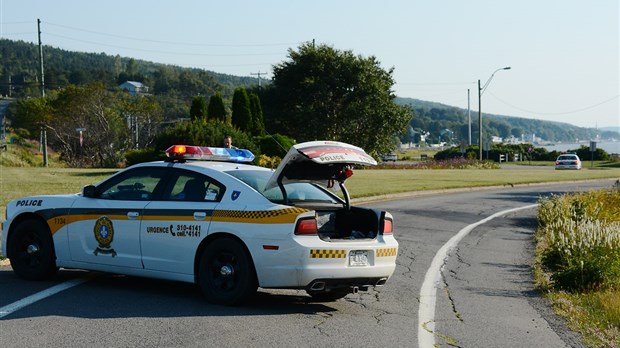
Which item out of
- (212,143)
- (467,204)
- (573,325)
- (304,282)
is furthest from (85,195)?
(212,143)

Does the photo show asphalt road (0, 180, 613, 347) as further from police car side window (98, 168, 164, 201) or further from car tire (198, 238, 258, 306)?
police car side window (98, 168, 164, 201)

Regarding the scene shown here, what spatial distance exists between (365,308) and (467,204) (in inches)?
685

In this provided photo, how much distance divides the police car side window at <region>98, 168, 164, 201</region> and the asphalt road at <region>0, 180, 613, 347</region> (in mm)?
1055

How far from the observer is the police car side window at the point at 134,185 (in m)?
9.62

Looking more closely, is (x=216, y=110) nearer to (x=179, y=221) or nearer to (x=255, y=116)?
(x=255, y=116)

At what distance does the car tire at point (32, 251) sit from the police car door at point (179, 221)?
1.44 m

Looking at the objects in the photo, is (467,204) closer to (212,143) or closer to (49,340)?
(212,143)

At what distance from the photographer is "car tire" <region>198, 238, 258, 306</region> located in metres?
8.62

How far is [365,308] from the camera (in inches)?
359

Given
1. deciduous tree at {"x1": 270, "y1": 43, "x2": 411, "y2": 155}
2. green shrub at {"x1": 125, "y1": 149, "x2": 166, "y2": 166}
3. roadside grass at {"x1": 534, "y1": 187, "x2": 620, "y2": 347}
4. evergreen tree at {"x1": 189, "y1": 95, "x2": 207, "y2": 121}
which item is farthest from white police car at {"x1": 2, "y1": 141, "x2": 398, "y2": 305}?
deciduous tree at {"x1": 270, "y1": 43, "x2": 411, "y2": 155}

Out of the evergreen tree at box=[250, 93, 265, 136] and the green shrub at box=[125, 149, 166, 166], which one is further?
the evergreen tree at box=[250, 93, 265, 136]

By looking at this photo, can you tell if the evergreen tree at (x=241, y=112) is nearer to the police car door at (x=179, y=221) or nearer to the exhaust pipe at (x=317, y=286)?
the police car door at (x=179, y=221)

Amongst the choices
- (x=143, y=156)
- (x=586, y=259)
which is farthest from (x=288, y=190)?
(x=143, y=156)

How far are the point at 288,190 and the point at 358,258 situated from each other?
1194 mm
